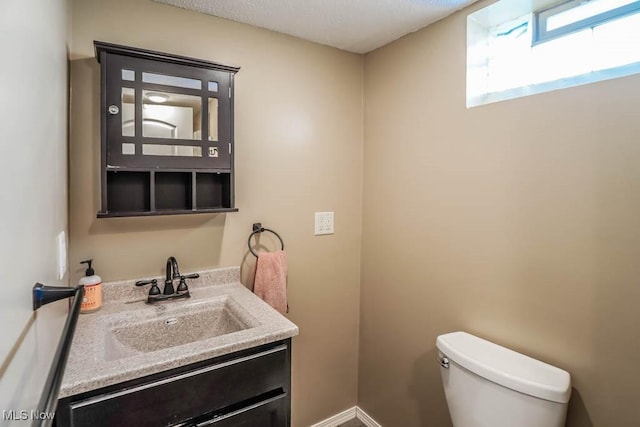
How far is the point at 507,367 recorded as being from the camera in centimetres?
121

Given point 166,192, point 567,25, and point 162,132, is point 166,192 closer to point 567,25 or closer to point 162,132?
point 162,132

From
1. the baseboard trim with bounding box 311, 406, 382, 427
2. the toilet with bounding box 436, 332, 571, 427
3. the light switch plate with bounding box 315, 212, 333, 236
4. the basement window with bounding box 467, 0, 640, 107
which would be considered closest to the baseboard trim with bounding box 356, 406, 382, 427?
the baseboard trim with bounding box 311, 406, 382, 427

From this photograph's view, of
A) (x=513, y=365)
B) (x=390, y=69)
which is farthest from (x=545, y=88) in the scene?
(x=513, y=365)

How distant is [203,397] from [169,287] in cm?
56

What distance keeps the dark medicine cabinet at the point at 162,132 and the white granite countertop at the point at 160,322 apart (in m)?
0.38

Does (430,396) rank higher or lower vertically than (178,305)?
lower

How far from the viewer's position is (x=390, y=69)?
192 centimetres

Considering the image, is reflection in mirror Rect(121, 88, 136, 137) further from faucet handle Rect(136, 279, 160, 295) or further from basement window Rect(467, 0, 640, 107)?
basement window Rect(467, 0, 640, 107)

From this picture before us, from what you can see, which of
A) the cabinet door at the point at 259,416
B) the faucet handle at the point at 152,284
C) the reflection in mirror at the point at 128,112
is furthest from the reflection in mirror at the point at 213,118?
the cabinet door at the point at 259,416

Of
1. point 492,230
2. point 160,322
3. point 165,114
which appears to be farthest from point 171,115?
point 492,230

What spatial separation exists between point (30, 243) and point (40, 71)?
0.43m

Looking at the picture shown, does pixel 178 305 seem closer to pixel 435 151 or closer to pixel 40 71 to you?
pixel 40 71

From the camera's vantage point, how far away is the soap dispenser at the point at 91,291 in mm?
1327

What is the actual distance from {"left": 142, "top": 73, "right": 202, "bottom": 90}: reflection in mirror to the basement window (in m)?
1.19
